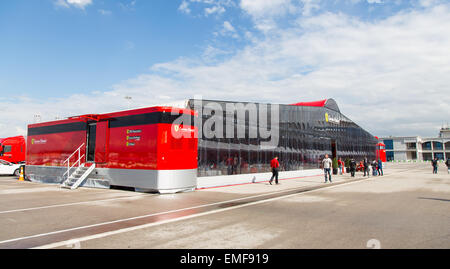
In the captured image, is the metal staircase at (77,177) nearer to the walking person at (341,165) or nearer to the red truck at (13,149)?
the red truck at (13,149)

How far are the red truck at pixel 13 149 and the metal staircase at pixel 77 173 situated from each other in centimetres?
1621

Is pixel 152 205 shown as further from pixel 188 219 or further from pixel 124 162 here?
pixel 124 162

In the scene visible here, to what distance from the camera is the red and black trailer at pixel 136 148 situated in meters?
12.7

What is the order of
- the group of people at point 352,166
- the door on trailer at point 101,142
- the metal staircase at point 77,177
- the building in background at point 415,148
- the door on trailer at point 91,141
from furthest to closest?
the building in background at point 415,148
the group of people at point 352,166
the door on trailer at point 91,141
the door on trailer at point 101,142
the metal staircase at point 77,177

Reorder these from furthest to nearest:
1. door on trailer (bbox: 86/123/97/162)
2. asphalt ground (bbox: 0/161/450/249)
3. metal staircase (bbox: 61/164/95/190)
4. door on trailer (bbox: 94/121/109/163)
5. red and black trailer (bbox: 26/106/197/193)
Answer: door on trailer (bbox: 86/123/97/162)
door on trailer (bbox: 94/121/109/163)
metal staircase (bbox: 61/164/95/190)
red and black trailer (bbox: 26/106/197/193)
asphalt ground (bbox: 0/161/450/249)

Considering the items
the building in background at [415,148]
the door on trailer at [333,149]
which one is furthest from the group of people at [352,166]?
the building in background at [415,148]

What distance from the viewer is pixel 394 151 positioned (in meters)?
100

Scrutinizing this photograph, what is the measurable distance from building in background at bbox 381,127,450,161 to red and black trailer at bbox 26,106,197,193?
104 metres

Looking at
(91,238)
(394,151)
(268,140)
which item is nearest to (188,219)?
(91,238)

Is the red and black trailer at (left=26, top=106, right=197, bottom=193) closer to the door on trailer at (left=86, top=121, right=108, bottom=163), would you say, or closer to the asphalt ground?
the door on trailer at (left=86, top=121, right=108, bottom=163)

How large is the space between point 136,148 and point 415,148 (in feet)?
358

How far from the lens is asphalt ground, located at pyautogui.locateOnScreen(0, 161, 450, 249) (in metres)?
5.36

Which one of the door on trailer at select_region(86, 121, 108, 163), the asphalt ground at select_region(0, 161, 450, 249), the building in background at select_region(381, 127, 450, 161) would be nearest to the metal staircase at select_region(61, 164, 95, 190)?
the door on trailer at select_region(86, 121, 108, 163)
